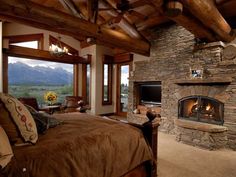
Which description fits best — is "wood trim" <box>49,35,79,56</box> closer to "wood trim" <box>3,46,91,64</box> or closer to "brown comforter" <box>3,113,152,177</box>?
"wood trim" <box>3,46,91,64</box>

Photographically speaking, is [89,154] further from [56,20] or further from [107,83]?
[107,83]

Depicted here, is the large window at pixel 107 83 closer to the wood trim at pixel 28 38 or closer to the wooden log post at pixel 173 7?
the wood trim at pixel 28 38

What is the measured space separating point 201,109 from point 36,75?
5671 mm

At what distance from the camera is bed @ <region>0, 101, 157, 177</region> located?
1163 millimetres

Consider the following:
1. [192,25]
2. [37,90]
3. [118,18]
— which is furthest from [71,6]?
[37,90]

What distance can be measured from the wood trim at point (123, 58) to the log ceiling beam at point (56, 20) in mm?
1712

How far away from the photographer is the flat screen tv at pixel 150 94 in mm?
5434

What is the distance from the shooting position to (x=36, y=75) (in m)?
6.37

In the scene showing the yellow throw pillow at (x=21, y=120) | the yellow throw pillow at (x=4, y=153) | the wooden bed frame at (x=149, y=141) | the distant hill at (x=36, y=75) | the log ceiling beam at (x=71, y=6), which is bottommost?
the wooden bed frame at (x=149, y=141)

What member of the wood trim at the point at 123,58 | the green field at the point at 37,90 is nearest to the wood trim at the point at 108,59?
the wood trim at the point at 123,58

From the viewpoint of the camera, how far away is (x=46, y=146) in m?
1.32

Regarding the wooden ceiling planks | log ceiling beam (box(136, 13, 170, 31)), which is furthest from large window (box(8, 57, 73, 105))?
log ceiling beam (box(136, 13, 170, 31))

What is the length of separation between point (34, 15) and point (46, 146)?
7.94 feet

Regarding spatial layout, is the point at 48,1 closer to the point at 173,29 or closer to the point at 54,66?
the point at 54,66
